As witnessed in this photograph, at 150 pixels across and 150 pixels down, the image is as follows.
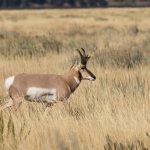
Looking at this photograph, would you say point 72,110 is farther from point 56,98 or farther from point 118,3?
point 118,3

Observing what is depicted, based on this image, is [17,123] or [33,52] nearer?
[17,123]

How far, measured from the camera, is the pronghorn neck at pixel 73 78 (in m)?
7.56

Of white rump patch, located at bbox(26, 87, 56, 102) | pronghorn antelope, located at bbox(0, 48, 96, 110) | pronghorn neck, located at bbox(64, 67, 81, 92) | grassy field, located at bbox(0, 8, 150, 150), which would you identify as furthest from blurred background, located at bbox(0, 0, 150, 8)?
white rump patch, located at bbox(26, 87, 56, 102)

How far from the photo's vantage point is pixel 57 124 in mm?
6012

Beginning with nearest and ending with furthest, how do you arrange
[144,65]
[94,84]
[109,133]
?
[109,133]
[94,84]
[144,65]

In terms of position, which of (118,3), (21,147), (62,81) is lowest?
(21,147)

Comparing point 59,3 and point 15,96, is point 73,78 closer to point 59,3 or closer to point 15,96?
point 15,96

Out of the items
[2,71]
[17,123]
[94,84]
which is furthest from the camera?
[2,71]

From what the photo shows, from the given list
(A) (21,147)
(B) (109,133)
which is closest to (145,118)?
(B) (109,133)

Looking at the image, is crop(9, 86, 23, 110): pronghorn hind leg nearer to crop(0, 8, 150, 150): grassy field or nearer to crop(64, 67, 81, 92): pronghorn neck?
crop(0, 8, 150, 150): grassy field

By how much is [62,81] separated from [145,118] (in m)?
1.39

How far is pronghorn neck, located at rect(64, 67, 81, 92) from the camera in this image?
24.8ft

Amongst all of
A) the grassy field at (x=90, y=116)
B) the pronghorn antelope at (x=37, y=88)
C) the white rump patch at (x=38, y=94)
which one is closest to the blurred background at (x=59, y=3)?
the grassy field at (x=90, y=116)

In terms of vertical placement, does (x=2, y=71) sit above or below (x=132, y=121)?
above
